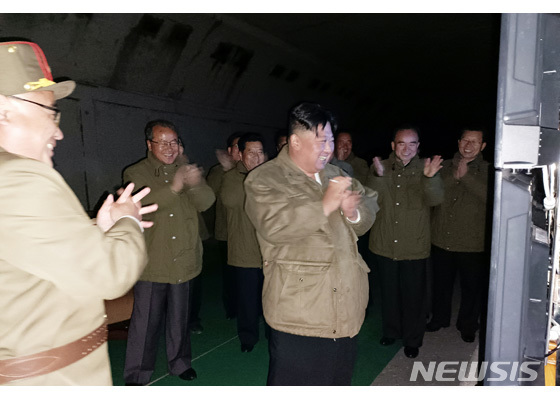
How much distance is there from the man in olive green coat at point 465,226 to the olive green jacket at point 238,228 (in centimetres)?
175

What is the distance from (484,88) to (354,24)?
24.1 ft

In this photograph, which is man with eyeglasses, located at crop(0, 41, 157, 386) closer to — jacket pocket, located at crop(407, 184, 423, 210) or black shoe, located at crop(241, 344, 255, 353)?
black shoe, located at crop(241, 344, 255, 353)

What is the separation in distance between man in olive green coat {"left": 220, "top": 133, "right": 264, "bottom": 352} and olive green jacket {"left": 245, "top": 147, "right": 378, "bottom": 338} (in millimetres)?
1565

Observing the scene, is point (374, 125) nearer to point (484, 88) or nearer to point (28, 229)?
point (484, 88)

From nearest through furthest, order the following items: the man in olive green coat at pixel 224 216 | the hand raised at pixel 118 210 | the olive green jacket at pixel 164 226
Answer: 1. the hand raised at pixel 118 210
2. the olive green jacket at pixel 164 226
3. the man in olive green coat at pixel 224 216

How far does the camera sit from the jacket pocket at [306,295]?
1.86 metres

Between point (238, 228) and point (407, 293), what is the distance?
1583 millimetres

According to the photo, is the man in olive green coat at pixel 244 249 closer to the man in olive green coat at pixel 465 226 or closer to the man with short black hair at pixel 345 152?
the man with short black hair at pixel 345 152

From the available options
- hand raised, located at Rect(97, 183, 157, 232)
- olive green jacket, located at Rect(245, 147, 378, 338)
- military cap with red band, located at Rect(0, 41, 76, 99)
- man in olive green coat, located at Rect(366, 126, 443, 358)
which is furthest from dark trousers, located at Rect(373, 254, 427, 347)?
military cap with red band, located at Rect(0, 41, 76, 99)

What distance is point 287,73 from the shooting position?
8461mm

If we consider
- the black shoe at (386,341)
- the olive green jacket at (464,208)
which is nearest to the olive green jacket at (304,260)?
the black shoe at (386,341)

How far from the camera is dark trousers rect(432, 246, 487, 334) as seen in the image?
3.60m

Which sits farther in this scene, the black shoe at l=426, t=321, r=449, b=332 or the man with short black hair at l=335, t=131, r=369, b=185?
the man with short black hair at l=335, t=131, r=369, b=185

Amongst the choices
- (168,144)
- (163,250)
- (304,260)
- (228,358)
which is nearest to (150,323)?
(163,250)
